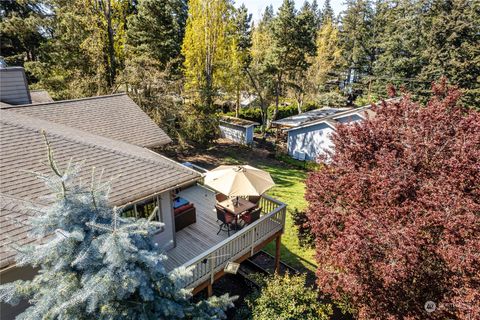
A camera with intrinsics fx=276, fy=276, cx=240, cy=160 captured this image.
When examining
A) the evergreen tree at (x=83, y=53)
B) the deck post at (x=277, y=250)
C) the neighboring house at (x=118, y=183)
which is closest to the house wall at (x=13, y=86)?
the neighboring house at (x=118, y=183)

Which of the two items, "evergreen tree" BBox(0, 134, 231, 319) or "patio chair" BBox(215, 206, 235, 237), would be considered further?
"patio chair" BBox(215, 206, 235, 237)

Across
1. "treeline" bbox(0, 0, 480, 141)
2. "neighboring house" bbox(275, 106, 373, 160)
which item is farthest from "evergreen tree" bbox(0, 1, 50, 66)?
"neighboring house" bbox(275, 106, 373, 160)

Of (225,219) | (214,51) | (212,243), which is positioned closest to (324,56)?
(214,51)

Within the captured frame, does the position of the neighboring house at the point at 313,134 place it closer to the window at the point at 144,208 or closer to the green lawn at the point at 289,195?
the green lawn at the point at 289,195

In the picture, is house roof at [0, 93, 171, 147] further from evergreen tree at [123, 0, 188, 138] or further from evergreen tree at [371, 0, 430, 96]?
evergreen tree at [371, 0, 430, 96]

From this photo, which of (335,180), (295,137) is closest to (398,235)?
(335,180)

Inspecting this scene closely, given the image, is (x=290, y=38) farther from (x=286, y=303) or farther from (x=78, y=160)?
(x=286, y=303)
